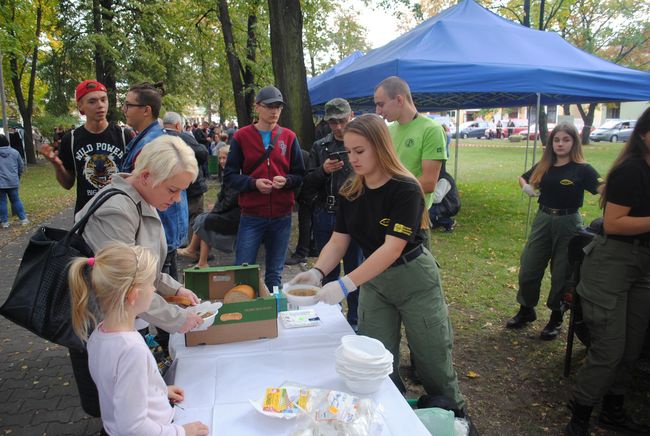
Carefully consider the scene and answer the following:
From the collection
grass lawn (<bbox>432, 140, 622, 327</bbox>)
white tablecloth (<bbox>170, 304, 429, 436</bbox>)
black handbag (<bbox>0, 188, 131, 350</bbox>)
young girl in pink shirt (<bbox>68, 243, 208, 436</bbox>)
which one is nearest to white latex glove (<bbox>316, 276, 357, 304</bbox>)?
white tablecloth (<bbox>170, 304, 429, 436</bbox>)

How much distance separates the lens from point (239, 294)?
7.13 ft

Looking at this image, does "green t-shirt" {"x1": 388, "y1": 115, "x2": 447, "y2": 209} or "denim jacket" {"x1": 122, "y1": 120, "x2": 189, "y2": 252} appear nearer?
"denim jacket" {"x1": 122, "y1": 120, "x2": 189, "y2": 252}

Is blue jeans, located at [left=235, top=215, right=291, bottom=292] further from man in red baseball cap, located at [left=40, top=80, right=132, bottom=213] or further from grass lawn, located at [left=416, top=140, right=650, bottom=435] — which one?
grass lawn, located at [left=416, top=140, right=650, bottom=435]

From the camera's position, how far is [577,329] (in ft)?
10.2

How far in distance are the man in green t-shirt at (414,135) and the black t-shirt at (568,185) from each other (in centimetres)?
133

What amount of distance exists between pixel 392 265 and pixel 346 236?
12.8 inches

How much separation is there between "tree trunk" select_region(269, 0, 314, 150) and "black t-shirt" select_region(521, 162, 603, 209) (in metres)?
4.02

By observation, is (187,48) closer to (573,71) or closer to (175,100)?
(175,100)

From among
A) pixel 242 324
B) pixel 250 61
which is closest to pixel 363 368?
pixel 242 324

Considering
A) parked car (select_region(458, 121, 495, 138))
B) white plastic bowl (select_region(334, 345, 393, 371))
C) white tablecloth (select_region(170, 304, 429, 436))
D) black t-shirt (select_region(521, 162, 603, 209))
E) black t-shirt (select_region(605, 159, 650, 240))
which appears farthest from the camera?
parked car (select_region(458, 121, 495, 138))

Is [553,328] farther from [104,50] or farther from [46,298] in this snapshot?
[104,50]

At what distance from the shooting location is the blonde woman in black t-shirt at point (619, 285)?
2338 millimetres

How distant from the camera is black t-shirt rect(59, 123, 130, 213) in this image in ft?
10.5

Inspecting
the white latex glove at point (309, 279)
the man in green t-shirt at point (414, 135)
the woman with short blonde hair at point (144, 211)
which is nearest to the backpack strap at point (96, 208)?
the woman with short blonde hair at point (144, 211)
